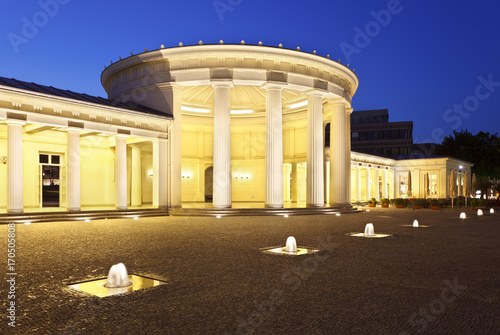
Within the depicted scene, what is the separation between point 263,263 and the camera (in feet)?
32.7

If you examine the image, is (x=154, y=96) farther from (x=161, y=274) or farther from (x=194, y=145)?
(x=161, y=274)

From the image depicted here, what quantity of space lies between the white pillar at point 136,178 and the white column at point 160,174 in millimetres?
4183

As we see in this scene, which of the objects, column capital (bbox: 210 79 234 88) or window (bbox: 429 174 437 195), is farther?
window (bbox: 429 174 437 195)

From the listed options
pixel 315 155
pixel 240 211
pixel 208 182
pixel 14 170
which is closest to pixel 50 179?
pixel 14 170

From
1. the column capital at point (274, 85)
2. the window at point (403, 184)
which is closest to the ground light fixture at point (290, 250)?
the column capital at point (274, 85)

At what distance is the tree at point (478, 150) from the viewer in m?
67.1

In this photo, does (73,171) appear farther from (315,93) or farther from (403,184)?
(403,184)

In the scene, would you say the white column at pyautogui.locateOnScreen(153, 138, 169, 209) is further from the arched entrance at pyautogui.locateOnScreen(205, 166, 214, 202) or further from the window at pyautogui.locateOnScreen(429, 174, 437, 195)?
the window at pyautogui.locateOnScreen(429, 174, 437, 195)

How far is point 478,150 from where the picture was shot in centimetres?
7000

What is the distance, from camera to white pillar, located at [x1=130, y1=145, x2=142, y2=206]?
106 feet

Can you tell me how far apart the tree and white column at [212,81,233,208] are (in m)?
55.5

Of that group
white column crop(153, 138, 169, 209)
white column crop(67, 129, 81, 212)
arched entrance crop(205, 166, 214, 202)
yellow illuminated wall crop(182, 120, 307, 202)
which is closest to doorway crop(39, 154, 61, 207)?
white column crop(67, 129, 81, 212)

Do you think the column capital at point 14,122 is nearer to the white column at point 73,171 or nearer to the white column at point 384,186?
the white column at point 73,171

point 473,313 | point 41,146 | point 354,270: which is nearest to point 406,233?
point 354,270
